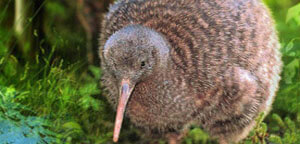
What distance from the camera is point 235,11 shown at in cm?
385

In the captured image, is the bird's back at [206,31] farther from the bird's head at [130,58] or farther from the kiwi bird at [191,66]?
the bird's head at [130,58]

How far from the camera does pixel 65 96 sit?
3898mm

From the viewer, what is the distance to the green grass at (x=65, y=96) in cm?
338

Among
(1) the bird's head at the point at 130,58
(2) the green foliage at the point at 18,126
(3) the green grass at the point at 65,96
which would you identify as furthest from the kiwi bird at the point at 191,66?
(2) the green foliage at the point at 18,126

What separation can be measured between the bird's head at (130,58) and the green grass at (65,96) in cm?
53

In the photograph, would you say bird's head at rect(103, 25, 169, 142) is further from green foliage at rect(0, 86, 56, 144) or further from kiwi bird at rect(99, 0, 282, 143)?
green foliage at rect(0, 86, 56, 144)

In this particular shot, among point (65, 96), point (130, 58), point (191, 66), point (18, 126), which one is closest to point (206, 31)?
point (191, 66)

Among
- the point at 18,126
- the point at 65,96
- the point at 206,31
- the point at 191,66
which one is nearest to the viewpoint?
the point at 18,126

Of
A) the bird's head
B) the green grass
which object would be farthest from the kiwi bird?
the green grass

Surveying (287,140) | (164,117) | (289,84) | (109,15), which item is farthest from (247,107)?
(109,15)

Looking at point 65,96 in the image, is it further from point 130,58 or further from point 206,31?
point 206,31

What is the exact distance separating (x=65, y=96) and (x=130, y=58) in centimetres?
90

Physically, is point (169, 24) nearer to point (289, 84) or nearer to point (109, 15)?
point (109, 15)

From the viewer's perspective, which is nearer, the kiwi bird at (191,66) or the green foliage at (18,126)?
the green foliage at (18,126)
